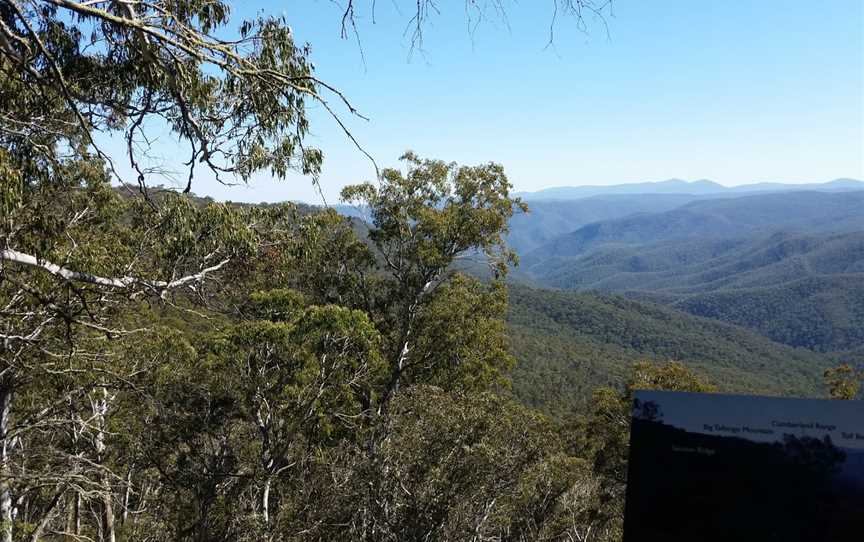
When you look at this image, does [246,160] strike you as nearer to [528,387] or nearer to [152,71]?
[152,71]

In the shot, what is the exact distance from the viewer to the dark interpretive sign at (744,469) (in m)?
2.01

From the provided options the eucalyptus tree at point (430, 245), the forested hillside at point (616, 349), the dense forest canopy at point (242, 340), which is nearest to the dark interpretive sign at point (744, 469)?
the dense forest canopy at point (242, 340)

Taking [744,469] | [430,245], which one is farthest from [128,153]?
[430,245]

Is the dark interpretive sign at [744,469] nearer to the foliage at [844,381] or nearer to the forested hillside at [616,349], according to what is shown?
the foliage at [844,381]

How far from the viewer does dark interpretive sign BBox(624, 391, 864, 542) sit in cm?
201

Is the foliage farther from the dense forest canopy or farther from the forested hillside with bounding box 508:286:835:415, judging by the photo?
the forested hillside with bounding box 508:286:835:415

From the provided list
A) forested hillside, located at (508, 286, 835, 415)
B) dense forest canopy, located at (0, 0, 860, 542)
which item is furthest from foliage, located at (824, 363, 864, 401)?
forested hillside, located at (508, 286, 835, 415)

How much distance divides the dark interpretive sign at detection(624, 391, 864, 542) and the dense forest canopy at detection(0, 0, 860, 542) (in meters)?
Result: 2.58

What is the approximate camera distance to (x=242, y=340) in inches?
353

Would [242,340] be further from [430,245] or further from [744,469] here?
[744,469]

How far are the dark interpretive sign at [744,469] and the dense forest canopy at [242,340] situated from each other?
258cm

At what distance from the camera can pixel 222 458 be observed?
31.1 ft

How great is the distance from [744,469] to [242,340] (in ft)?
25.9

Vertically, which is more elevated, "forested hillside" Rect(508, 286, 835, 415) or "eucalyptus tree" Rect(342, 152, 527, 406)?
"eucalyptus tree" Rect(342, 152, 527, 406)
